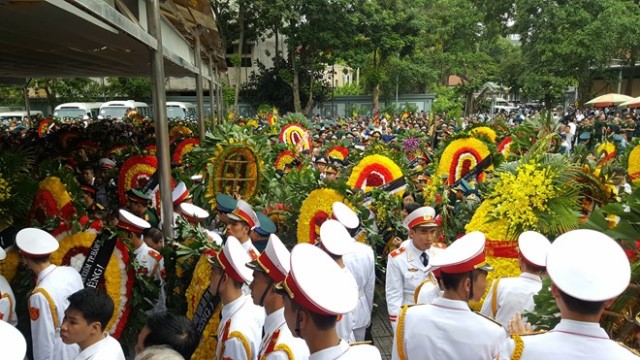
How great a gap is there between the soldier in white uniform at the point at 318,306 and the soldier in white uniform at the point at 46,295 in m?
1.99

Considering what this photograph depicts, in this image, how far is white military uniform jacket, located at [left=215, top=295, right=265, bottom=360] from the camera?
284 centimetres

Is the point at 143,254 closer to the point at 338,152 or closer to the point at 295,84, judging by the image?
the point at 338,152

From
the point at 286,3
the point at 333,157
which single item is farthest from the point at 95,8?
the point at 286,3

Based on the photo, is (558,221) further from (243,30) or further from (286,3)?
(243,30)

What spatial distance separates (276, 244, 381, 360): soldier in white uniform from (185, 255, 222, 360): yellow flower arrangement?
1.40 meters

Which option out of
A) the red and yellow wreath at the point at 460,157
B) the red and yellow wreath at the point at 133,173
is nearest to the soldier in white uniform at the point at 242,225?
the red and yellow wreath at the point at 133,173

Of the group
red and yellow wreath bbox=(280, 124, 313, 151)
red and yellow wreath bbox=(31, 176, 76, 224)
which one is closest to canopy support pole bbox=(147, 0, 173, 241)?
red and yellow wreath bbox=(31, 176, 76, 224)

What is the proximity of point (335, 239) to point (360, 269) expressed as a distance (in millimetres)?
847

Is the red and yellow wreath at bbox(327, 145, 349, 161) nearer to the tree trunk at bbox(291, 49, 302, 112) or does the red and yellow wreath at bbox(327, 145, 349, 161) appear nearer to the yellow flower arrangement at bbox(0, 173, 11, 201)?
the yellow flower arrangement at bbox(0, 173, 11, 201)

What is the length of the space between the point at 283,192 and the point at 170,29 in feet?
11.9

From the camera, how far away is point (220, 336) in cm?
301

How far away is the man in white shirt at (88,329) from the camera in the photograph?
2.66m

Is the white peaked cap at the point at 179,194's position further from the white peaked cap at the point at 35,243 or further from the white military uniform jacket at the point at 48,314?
the white military uniform jacket at the point at 48,314

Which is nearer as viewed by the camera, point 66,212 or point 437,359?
point 437,359
